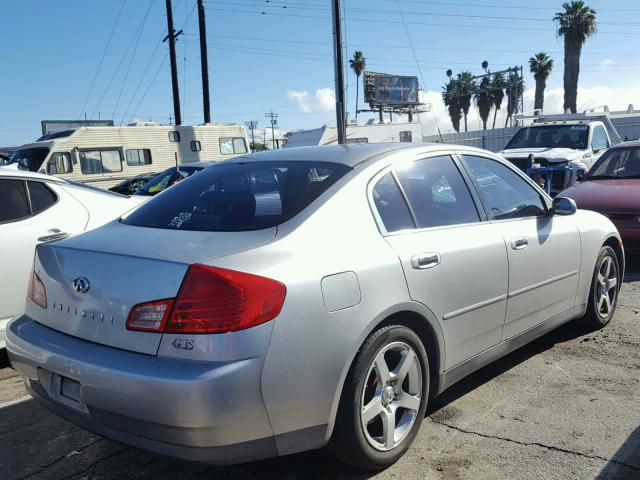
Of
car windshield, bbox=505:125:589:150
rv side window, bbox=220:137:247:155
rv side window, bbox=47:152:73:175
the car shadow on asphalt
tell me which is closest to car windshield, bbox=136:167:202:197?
rv side window, bbox=47:152:73:175

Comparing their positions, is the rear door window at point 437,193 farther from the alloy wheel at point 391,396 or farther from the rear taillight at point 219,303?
the rear taillight at point 219,303

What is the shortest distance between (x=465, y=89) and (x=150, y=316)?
231 feet

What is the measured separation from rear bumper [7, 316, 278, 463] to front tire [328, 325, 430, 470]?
41cm

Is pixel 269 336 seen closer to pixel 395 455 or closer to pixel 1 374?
pixel 395 455

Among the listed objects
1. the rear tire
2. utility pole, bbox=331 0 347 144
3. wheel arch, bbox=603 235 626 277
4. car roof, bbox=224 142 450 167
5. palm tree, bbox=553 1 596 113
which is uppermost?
palm tree, bbox=553 1 596 113

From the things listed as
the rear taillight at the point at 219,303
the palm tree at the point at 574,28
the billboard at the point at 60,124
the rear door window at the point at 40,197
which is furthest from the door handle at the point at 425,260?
the palm tree at the point at 574,28

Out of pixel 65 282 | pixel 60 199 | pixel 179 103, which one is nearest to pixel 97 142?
pixel 179 103

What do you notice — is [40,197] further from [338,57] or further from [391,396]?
[338,57]

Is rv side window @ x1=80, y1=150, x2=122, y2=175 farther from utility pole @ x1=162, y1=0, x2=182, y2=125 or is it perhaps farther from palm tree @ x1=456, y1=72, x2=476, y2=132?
palm tree @ x1=456, y1=72, x2=476, y2=132

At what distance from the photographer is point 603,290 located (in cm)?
497

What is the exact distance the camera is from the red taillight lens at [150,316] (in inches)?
95.6

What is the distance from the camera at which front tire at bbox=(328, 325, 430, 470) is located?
107 inches

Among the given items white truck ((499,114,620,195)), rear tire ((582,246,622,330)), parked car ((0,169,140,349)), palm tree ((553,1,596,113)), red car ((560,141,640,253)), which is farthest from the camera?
palm tree ((553,1,596,113))

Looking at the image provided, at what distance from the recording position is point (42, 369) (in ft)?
9.14
